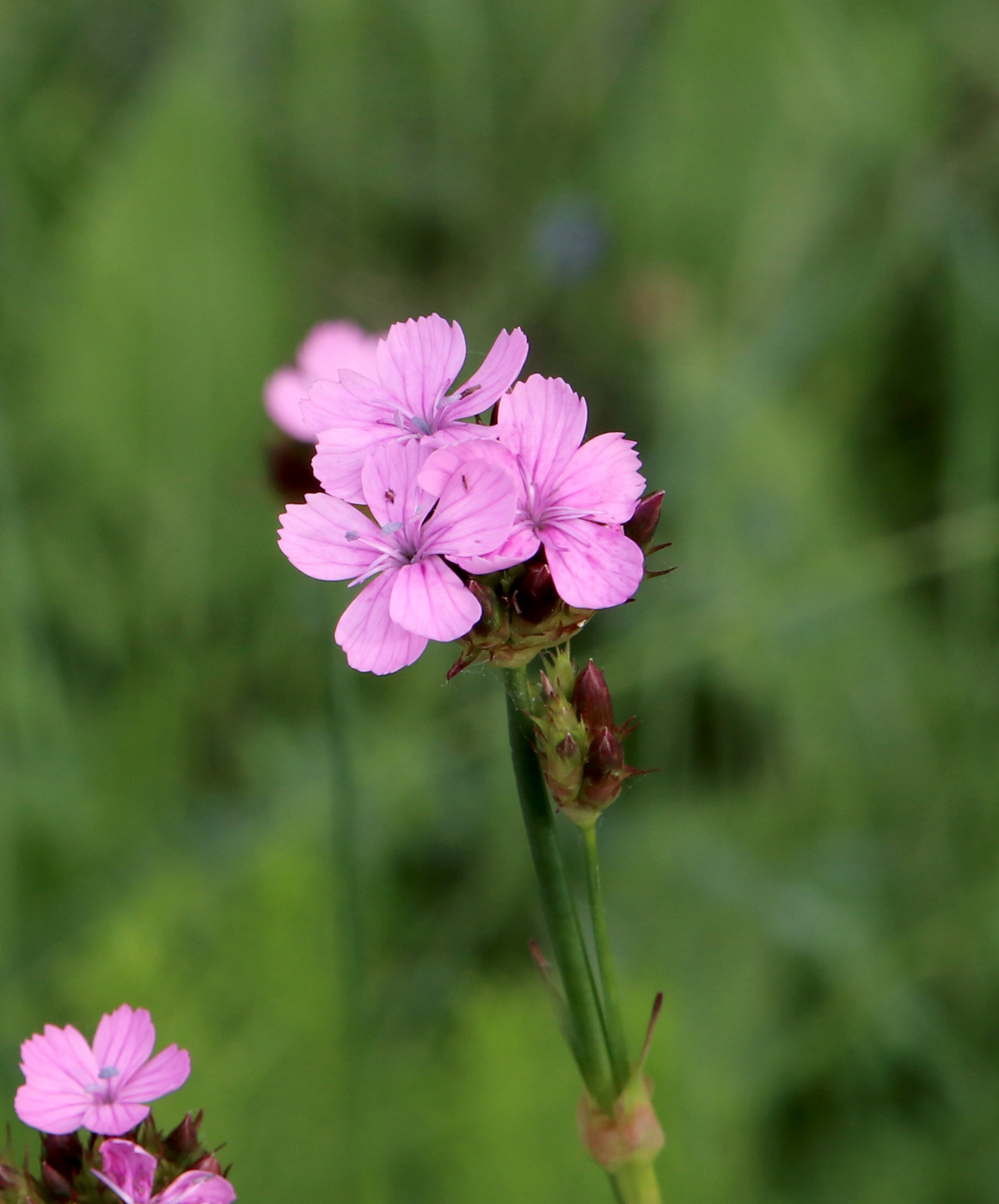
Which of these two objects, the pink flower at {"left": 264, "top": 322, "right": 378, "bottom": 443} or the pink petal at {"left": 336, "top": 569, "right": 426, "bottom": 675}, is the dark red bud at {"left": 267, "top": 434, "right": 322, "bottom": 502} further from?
the pink petal at {"left": 336, "top": 569, "right": 426, "bottom": 675}

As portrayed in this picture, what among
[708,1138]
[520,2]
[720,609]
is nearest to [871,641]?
[720,609]

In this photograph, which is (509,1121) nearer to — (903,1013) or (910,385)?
(903,1013)

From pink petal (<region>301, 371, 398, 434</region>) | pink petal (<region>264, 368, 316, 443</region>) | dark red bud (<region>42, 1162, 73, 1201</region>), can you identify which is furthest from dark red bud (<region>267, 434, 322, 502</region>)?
dark red bud (<region>42, 1162, 73, 1201</region>)

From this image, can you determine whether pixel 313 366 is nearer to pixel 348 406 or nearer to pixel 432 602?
pixel 348 406

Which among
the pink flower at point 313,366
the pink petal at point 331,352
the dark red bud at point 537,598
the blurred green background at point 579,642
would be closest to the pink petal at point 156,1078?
the dark red bud at point 537,598

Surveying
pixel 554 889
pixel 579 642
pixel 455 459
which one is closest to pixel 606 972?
pixel 554 889
